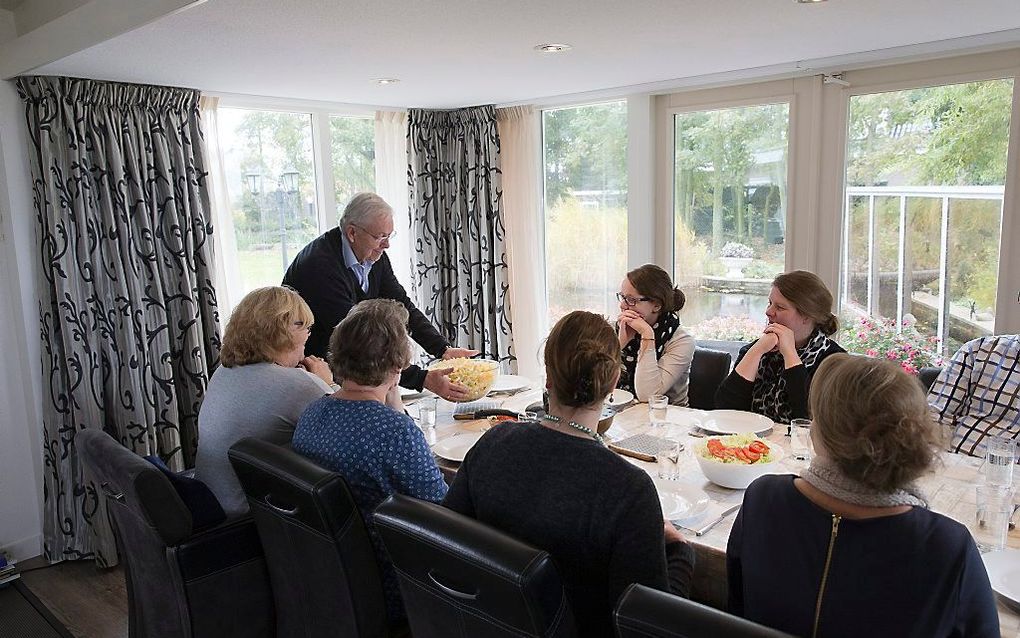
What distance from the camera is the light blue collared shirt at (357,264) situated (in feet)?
11.1

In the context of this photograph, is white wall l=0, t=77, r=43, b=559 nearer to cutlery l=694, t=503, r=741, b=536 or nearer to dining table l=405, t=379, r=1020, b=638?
dining table l=405, t=379, r=1020, b=638

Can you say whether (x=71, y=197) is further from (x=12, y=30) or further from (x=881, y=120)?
(x=881, y=120)

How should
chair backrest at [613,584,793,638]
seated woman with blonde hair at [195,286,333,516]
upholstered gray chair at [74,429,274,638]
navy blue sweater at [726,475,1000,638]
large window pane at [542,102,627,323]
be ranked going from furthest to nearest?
large window pane at [542,102,627,323] → seated woman with blonde hair at [195,286,333,516] → upholstered gray chair at [74,429,274,638] → navy blue sweater at [726,475,1000,638] → chair backrest at [613,584,793,638]

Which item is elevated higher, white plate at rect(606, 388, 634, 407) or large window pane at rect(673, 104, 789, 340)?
large window pane at rect(673, 104, 789, 340)

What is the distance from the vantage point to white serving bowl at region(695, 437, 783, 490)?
1.93m

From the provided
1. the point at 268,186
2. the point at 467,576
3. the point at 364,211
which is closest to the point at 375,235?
the point at 364,211

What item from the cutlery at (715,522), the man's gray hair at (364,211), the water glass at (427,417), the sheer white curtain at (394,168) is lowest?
the cutlery at (715,522)

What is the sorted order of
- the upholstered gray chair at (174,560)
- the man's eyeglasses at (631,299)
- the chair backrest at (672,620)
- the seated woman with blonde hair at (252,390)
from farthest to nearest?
the man's eyeglasses at (631,299) → the seated woman with blonde hair at (252,390) → the upholstered gray chair at (174,560) → the chair backrest at (672,620)

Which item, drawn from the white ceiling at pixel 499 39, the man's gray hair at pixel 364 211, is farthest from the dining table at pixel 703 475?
the white ceiling at pixel 499 39

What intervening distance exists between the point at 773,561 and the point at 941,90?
3030 mm

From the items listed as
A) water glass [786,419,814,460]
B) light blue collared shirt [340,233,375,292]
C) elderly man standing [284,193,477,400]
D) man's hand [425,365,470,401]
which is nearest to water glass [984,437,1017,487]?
water glass [786,419,814,460]

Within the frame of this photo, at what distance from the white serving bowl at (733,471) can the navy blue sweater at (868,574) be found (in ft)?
2.05

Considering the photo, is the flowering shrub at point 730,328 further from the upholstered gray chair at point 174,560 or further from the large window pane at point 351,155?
the upholstered gray chair at point 174,560

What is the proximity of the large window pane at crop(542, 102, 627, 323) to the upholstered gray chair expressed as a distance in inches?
119
